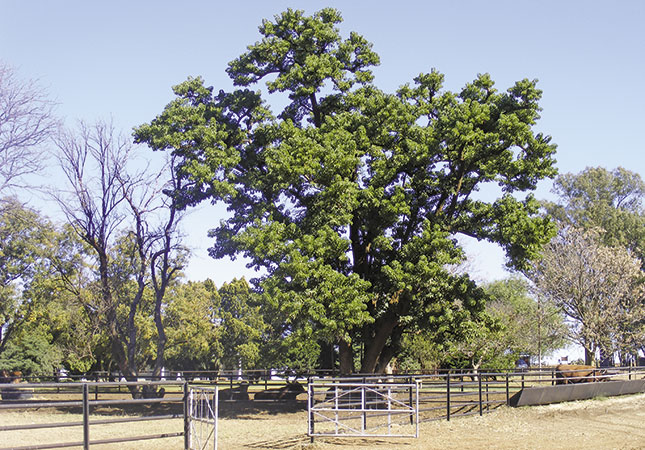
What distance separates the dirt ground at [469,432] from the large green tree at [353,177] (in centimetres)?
518

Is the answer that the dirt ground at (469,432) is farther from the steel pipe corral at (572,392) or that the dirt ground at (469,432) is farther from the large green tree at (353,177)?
the large green tree at (353,177)

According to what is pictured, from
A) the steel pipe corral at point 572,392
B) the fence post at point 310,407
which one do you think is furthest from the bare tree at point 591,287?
the fence post at point 310,407

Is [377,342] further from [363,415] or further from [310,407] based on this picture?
[310,407]

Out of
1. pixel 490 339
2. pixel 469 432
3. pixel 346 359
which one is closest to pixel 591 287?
pixel 490 339

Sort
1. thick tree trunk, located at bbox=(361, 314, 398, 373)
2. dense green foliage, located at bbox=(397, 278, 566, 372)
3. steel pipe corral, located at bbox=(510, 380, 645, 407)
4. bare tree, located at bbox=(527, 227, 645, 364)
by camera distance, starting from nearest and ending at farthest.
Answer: steel pipe corral, located at bbox=(510, 380, 645, 407) < dense green foliage, located at bbox=(397, 278, 566, 372) < thick tree trunk, located at bbox=(361, 314, 398, 373) < bare tree, located at bbox=(527, 227, 645, 364)

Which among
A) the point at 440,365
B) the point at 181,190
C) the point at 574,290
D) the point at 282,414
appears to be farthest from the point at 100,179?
the point at 574,290

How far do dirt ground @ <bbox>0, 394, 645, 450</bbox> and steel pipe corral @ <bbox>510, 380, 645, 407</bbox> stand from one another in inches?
15.6

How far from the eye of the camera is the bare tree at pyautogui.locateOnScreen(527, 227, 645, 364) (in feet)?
143

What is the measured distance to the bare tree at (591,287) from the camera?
43.7 meters

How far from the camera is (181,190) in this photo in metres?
28.8

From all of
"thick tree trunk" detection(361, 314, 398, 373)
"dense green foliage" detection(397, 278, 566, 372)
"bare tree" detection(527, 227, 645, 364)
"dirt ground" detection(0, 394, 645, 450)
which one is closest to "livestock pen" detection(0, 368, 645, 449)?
"dirt ground" detection(0, 394, 645, 450)

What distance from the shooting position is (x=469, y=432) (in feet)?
53.8

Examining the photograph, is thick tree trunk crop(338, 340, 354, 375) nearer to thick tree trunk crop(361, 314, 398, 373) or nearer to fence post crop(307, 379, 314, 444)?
thick tree trunk crop(361, 314, 398, 373)

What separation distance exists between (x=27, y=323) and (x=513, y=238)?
36.4 metres
